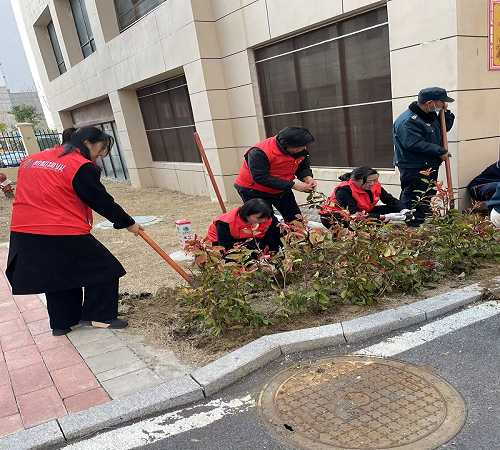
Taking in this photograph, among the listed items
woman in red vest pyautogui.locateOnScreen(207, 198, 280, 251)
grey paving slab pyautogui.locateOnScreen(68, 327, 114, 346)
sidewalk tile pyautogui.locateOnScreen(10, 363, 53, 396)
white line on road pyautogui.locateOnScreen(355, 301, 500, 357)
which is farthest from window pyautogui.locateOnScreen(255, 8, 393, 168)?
sidewalk tile pyautogui.locateOnScreen(10, 363, 53, 396)

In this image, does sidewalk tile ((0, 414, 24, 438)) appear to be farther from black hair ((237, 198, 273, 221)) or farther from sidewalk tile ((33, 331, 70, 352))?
black hair ((237, 198, 273, 221))

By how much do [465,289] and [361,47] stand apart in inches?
156

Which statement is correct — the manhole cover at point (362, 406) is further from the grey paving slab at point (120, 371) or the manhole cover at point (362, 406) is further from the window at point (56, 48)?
the window at point (56, 48)

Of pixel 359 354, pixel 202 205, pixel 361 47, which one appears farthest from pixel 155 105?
pixel 359 354

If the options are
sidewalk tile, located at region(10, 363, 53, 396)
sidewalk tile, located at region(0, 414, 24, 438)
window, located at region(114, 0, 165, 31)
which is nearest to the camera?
sidewalk tile, located at region(0, 414, 24, 438)

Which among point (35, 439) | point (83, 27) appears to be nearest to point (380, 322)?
point (35, 439)

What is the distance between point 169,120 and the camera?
10727 millimetres

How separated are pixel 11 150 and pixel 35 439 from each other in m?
19.1

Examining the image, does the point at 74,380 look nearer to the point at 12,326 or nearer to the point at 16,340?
the point at 16,340

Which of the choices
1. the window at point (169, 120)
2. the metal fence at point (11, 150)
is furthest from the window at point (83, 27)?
the metal fence at point (11, 150)

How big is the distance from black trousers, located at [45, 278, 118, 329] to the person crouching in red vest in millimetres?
1647

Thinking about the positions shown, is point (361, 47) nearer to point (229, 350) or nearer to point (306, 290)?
point (306, 290)

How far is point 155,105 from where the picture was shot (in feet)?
36.6

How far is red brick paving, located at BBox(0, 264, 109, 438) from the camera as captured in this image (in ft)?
7.63
